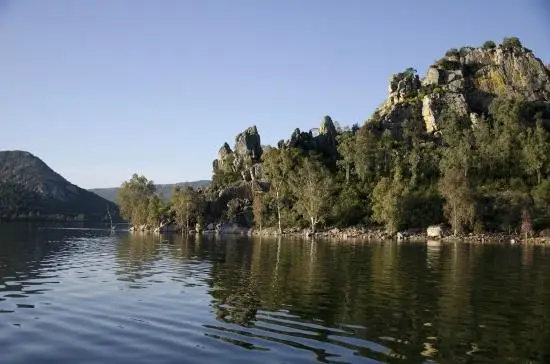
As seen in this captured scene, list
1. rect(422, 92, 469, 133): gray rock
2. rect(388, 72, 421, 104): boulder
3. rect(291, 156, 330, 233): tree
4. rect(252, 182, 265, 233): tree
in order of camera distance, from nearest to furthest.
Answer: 1. rect(291, 156, 330, 233): tree
2. rect(252, 182, 265, 233): tree
3. rect(422, 92, 469, 133): gray rock
4. rect(388, 72, 421, 104): boulder

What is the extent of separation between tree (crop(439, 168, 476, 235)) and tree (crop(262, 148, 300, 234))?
48.5m

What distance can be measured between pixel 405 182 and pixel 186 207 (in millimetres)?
66367

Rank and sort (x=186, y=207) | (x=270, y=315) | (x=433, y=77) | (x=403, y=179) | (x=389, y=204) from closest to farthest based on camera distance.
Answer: (x=270, y=315) → (x=389, y=204) → (x=403, y=179) → (x=186, y=207) → (x=433, y=77)

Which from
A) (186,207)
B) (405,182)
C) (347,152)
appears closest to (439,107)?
(347,152)

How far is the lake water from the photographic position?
681 inches

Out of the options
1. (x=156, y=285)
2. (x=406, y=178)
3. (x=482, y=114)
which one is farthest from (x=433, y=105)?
(x=156, y=285)

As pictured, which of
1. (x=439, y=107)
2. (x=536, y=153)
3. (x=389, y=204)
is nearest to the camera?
(x=389, y=204)

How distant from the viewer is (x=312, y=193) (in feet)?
435

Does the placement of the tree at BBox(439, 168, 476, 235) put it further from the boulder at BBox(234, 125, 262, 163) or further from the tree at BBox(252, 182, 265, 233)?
the boulder at BBox(234, 125, 262, 163)

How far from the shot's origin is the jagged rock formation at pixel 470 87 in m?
178

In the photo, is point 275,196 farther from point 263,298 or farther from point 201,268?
point 263,298

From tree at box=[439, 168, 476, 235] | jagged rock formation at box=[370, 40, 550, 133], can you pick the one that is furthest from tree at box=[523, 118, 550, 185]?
tree at box=[439, 168, 476, 235]

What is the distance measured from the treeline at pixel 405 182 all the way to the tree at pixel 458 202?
222mm

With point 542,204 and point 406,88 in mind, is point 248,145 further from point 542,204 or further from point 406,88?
point 542,204
